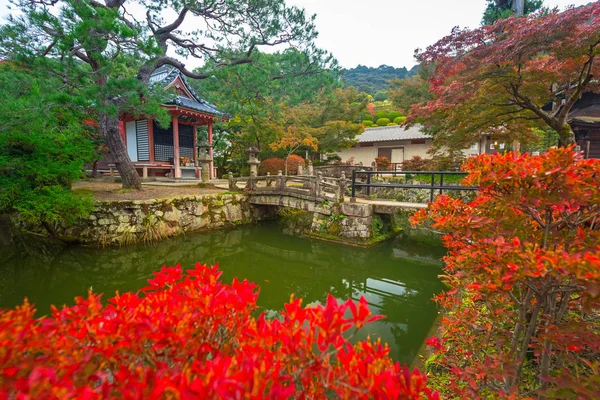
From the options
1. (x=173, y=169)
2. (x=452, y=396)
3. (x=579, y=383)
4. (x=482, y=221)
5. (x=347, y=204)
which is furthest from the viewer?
(x=173, y=169)

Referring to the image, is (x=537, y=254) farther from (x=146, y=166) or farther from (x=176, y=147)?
(x=146, y=166)

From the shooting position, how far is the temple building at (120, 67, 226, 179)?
512 inches

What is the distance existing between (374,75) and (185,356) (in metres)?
70.9

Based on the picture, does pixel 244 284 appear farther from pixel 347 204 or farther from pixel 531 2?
pixel 531 2

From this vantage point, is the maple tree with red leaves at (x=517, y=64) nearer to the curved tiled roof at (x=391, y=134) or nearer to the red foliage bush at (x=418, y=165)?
the red foliage bush at (x=418, y=165)

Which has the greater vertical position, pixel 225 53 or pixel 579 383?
pixel 225 53

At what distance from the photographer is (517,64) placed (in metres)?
6.00

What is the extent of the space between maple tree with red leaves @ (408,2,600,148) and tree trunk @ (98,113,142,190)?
9052 millimetres

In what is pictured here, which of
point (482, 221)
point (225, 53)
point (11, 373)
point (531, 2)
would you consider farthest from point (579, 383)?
point (531, 2)

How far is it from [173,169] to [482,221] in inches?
551

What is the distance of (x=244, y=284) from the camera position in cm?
145

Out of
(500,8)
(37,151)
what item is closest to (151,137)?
(37,151)

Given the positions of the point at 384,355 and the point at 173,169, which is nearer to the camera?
the point at 384,355

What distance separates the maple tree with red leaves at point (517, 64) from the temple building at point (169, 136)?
9.65 m
